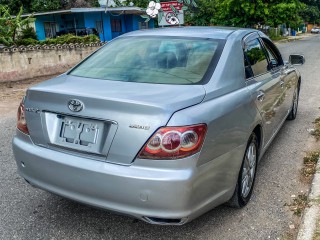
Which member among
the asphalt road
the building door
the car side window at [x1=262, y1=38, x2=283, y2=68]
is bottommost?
the building door

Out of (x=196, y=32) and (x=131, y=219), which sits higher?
(x=196, y=32)

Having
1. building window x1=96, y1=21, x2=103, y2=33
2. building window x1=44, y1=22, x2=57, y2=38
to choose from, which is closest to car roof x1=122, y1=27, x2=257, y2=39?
building window x1=96, y1=21, x2=103, y2=33

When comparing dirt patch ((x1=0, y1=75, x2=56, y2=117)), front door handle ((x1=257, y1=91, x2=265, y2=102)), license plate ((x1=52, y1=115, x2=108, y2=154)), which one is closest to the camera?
license plate ((x1=52, y1=115, x2=108, y2=154))

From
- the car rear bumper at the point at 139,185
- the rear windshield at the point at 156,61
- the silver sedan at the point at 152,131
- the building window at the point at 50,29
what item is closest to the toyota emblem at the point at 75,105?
the silver sedan at the point at 152,131

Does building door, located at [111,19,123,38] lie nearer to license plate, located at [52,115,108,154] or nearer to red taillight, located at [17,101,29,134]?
red taillight, located at [17,101,29,134]

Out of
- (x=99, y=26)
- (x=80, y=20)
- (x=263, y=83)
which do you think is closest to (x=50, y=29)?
(x=80, y=20)

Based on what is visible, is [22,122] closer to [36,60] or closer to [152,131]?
[152,131]

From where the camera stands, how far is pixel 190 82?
2803 millimetres

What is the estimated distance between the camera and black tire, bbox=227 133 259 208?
3066 millimetres

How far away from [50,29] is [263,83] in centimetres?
2376

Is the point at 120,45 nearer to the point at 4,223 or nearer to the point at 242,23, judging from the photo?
the point at 4,223

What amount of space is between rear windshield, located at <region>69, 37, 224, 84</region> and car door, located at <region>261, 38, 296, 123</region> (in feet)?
4.05

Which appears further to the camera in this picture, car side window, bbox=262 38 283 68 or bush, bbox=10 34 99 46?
bush, bbox=10 34 99 46

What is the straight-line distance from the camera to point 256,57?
372 cm
